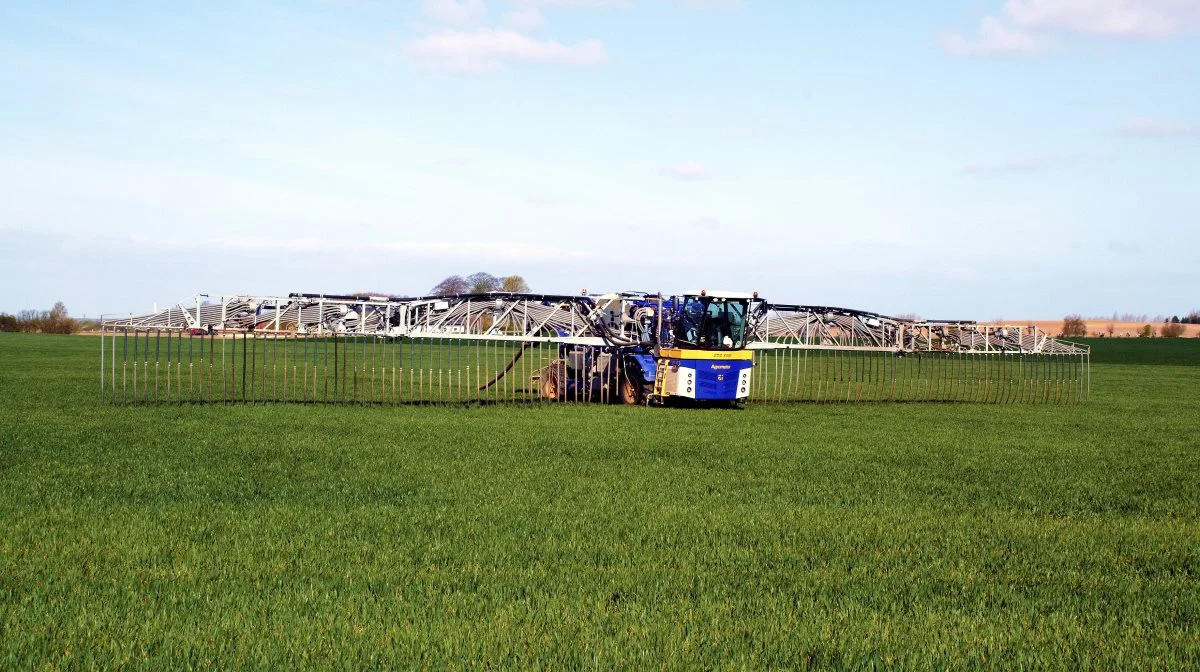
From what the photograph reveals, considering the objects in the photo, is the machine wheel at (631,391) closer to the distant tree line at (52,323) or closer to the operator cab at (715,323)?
the operator cab at (715,323)

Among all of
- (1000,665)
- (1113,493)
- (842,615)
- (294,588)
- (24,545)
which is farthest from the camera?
(1113,493)

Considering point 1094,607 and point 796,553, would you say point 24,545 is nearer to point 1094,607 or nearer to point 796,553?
point 796,553

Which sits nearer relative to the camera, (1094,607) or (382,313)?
(1094,607)

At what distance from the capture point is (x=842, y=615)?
20.3 ft

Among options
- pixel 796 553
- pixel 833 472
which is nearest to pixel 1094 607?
pixel 796 553

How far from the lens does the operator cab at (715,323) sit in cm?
2111

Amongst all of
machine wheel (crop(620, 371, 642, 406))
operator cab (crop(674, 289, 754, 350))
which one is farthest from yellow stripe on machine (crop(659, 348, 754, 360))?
machine wheel (crop(620, 371, 642, 406))

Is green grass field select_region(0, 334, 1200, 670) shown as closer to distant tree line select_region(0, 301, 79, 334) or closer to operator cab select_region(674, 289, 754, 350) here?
operator cab select_region(674, 289, 754, 350)

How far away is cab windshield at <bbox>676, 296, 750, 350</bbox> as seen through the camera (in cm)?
2111

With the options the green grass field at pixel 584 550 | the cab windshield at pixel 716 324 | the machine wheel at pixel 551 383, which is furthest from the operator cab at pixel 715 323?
the green grass field at pixel 584 550

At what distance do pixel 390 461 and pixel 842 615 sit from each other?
284 inches

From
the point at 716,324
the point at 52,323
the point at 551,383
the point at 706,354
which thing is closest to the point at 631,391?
the point at 551,383

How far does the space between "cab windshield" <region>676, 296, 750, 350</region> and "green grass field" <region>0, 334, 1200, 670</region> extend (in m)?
5.57

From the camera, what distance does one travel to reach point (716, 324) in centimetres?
2116
